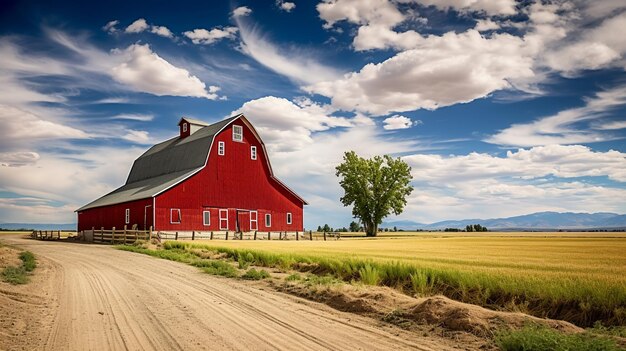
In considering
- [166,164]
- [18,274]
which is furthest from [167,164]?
[18,274]

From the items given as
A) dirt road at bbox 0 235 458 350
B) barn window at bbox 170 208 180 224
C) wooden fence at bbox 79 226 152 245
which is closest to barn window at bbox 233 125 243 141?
barn window at bbox 170 208 180 224

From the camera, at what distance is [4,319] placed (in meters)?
8.45

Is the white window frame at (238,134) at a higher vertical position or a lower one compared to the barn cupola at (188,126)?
lower

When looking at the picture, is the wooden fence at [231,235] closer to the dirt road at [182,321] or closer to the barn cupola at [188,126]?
the barn cupola at [188,126]

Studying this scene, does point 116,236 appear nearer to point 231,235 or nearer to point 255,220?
point 231,235

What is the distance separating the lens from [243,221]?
48.5 meters

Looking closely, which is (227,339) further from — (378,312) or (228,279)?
(228,279)

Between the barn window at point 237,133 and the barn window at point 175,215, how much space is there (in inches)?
405

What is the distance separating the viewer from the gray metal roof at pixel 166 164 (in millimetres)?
46438

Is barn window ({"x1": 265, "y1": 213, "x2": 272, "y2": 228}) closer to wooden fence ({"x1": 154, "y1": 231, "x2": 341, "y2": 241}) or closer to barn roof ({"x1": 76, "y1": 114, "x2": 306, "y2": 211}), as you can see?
wooden fence ({"x1": 154, "y1": 231, "x2": 341, "y2": 241})

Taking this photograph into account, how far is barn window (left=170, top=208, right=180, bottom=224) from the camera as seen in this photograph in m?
43.0

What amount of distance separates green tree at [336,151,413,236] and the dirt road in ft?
201

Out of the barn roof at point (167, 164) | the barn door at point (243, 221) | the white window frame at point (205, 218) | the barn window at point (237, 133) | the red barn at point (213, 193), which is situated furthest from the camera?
the barn window at point (237, 133)

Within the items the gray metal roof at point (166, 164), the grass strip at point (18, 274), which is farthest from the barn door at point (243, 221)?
the grass strip at point (18, 274)
